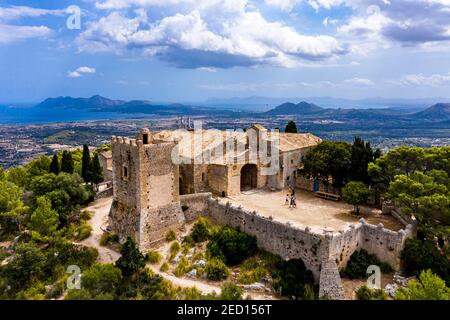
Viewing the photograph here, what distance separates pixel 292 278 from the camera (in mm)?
24844

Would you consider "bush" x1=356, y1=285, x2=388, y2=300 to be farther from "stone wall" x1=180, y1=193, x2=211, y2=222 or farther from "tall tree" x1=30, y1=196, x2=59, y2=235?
"tall tree" x1=30, y1=196, x2=59, y2=235

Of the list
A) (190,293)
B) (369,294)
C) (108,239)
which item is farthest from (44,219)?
(369,294)

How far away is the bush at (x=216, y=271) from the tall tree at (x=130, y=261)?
16.1ft

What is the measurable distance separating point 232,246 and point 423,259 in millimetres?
13508

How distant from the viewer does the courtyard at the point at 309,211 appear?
2800 centimetres

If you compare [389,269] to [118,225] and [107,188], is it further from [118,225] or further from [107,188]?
[107,188]

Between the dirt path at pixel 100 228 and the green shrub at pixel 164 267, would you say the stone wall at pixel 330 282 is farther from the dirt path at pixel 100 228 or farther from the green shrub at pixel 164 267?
the dirt path at pixel 100 228

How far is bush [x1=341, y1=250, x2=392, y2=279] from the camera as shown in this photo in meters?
25.2

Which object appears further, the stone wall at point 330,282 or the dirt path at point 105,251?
the dirt path at point 105,251

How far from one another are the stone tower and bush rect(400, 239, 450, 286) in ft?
58.6

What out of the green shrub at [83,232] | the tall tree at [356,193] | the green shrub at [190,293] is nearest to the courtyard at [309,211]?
the tall tree at [356,193]

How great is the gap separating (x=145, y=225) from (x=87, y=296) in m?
8.42

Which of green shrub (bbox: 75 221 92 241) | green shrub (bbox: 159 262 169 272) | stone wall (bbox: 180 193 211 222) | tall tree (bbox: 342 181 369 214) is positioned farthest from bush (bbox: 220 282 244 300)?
green shrub (bbox: 75 221 92 241)

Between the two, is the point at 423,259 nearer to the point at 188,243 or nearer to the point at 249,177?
the point at 188,243
